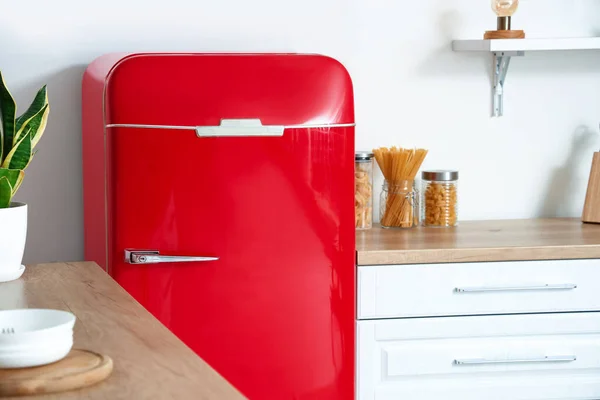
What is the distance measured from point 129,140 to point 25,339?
4.20ft

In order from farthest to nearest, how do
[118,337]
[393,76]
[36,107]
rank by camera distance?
[393,76]
[36,107]
[118,337]

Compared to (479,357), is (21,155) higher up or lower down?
higher up

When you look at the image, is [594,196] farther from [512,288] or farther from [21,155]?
[21,155]

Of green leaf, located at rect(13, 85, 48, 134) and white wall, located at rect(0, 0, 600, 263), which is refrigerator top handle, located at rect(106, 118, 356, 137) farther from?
white wall, located at rect(0, 0, 600, 263)

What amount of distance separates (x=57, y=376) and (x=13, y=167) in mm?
1128

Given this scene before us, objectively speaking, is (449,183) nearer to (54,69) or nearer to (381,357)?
(381,357)

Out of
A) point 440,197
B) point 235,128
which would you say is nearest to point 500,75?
point 440,197

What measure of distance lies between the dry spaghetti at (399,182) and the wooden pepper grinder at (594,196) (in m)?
0.61

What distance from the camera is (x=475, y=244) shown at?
2814 mm

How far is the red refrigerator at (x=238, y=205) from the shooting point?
8.07 feet

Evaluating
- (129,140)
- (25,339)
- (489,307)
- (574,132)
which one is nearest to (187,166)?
(129,140)

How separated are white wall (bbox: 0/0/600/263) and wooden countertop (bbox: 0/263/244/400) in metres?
0.90

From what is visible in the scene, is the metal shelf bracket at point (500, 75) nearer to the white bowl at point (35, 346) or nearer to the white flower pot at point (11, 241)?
the white flower pot at point (11, 241)

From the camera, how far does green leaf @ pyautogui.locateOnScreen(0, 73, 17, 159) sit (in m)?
2.24
